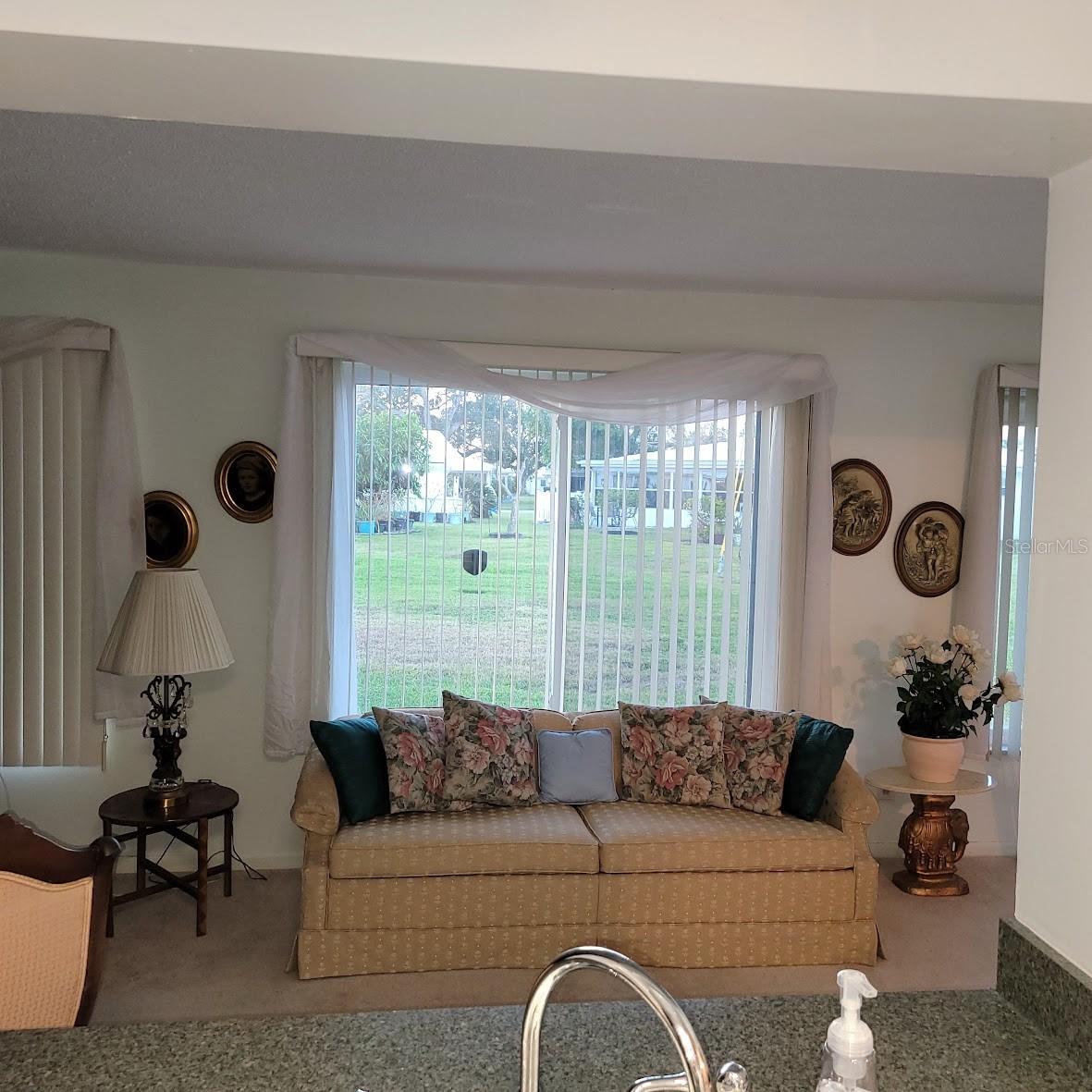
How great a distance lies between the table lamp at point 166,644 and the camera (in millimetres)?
3914

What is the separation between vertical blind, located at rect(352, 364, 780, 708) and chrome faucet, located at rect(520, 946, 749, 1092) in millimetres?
3756

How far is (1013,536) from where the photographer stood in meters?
5.05

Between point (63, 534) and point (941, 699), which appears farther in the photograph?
point (941, 699)

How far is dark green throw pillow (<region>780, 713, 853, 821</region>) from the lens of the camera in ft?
13.3

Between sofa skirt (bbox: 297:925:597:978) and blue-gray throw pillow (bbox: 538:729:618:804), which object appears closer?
sofa skirt (bbox: 297:925:597:978)

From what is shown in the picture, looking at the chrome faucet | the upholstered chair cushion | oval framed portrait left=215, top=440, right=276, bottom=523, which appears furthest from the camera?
oval framed portrait left=215, top=440, right=276, bottom=523

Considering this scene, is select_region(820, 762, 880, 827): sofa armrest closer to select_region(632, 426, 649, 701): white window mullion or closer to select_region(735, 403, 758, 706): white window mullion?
select_region(735, 403, 758, 706): white window mullion

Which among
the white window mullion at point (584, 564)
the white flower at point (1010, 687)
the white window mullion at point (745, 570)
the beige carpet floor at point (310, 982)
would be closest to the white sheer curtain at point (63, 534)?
the beige carpet floor at point (310, 982)

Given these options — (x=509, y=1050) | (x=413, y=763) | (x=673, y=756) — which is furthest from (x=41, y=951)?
(x=673, y=756)

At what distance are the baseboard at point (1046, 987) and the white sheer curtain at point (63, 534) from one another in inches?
152

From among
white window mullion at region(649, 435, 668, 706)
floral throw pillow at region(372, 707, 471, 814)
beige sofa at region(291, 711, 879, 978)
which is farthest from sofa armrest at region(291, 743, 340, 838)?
white window mullion at region(649, 435, 668, 706)

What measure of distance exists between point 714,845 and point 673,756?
502mm

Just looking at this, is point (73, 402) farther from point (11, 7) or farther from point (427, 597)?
point (11, 7)

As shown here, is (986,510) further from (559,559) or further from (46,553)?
(46,553)
